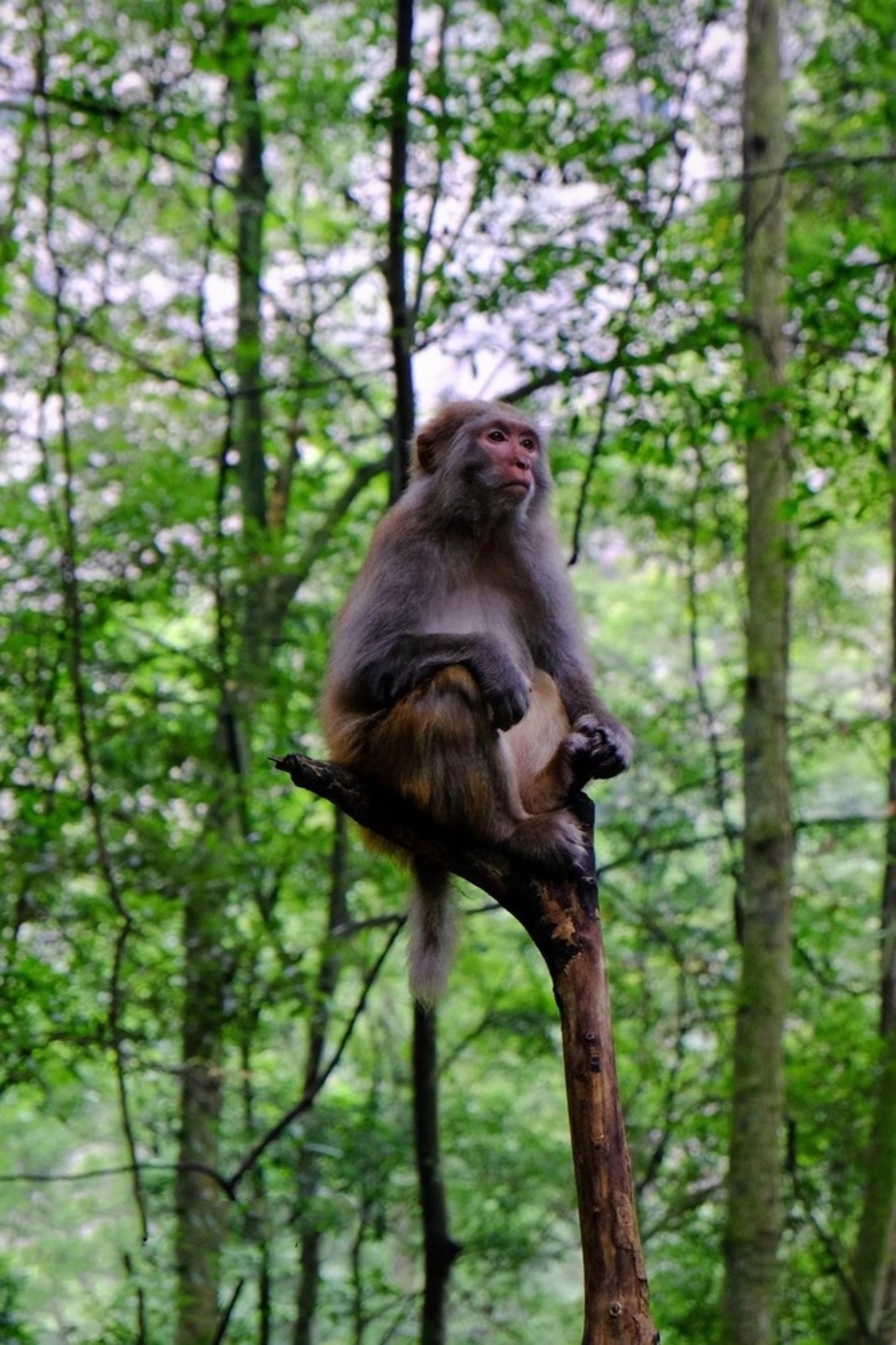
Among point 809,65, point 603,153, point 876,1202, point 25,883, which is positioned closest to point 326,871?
point 25,883

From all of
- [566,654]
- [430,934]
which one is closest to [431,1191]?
[430,934]

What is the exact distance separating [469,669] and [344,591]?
20.6ft

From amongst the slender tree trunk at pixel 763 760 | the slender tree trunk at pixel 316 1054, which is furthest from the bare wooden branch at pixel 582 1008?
the slender tree trunk at pixel 316 1054

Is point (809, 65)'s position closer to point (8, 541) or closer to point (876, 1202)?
point (8, 541)

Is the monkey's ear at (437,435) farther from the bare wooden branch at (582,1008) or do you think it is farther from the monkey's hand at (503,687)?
the bare wooden branch at (582,1008)

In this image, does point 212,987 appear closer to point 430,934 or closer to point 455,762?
point 430,934

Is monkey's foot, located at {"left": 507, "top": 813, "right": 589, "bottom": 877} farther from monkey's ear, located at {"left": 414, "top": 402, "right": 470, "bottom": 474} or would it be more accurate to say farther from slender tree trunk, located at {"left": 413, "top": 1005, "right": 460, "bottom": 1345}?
slender tree trunk, located at {"left": 413, "top": 1005, "right": 460, "bottom": 1345}

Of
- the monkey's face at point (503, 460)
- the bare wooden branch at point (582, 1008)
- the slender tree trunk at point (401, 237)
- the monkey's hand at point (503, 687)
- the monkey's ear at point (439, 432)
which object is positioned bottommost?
the bare wooden branch at point (582, 1008)

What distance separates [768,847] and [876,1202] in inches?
77.0

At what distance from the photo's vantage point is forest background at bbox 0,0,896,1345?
20.9ft

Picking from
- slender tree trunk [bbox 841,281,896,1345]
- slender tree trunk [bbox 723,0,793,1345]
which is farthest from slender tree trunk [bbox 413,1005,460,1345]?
slender tree trunk [bbox 841,281,896,1345]

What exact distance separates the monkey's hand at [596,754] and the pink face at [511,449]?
3.06 ft

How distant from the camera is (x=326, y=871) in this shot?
949 cm

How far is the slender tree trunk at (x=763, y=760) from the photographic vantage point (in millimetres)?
6652
